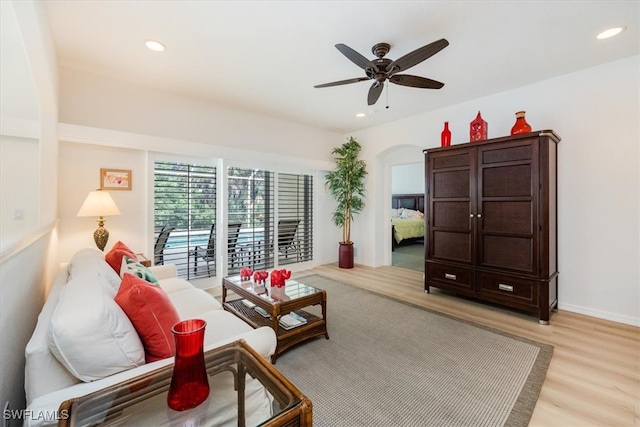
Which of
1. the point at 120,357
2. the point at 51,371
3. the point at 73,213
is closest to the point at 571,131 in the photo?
the point at 120,357

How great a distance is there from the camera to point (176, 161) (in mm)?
3713

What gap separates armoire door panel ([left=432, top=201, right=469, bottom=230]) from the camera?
3.42 metres

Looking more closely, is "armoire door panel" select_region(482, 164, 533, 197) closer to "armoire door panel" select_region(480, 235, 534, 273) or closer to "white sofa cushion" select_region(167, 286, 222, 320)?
"armoire door panel" select_region(480, 235, 534, 273)

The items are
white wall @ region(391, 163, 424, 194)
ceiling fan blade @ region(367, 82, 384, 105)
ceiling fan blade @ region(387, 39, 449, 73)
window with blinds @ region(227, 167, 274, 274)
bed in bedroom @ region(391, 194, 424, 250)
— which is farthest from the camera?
white wall @ region(391, 163, 424, 194)

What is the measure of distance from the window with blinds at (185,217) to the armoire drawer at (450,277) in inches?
123

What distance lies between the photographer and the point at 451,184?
353cm

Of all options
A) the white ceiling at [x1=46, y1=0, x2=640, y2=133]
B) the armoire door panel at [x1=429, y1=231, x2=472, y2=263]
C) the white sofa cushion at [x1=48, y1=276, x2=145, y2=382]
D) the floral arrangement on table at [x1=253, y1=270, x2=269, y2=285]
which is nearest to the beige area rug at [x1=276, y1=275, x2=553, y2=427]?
the floral arrangement on table at [x1=253, y1=270, x2=269, y2=285]

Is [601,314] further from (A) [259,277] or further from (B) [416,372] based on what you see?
(A) [259,277]

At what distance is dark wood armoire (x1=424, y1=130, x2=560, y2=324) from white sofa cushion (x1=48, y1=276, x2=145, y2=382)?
3425 millimetres

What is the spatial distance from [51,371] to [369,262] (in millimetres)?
4860

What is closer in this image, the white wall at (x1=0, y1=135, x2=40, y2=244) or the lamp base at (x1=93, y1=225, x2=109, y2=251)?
the white wall at (x1=0, y1=135, x2=40, y2=244)

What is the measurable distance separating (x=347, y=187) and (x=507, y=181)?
9.06ft

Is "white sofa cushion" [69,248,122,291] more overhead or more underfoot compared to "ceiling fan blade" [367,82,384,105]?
more underfoot

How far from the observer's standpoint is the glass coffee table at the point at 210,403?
2.84ft
